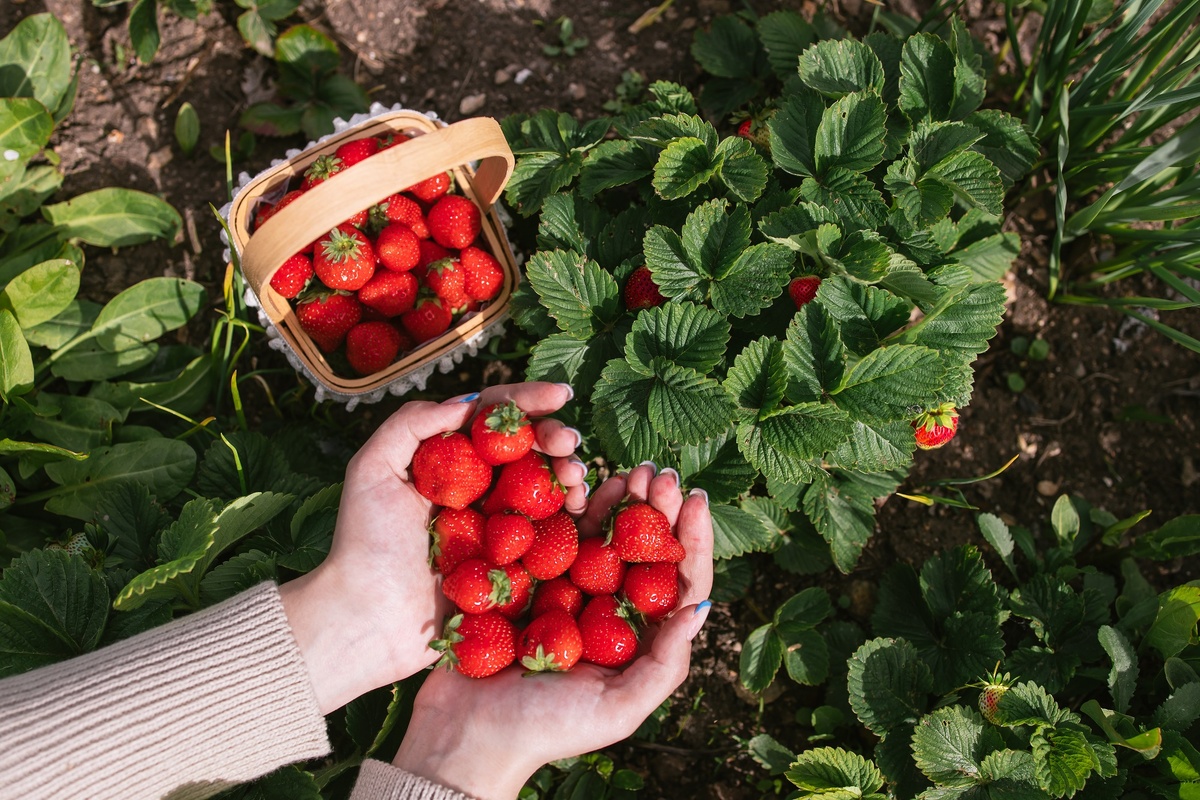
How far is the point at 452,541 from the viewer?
1.67 m

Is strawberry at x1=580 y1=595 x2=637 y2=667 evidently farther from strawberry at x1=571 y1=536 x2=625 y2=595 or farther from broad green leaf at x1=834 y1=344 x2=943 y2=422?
broad green leaf at x1=834 y1=344 x2=943 y2=422

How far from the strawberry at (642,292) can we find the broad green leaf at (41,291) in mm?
1386

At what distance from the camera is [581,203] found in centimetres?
196

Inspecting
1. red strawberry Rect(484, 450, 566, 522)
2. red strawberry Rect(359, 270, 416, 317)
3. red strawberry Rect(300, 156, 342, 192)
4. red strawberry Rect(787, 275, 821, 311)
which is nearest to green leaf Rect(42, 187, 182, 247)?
red strawberry Rect(300, 156, 342, 192)

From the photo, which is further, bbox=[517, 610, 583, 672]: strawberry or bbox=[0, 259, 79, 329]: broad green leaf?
bbox=[0, 259, 79, 329]: broad green leaf

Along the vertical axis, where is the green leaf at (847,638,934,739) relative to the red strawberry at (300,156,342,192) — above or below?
below

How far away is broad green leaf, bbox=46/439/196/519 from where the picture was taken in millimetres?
1974

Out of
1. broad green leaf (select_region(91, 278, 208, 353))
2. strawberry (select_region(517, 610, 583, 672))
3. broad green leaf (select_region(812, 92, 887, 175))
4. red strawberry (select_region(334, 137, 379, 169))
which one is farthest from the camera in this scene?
broad green leaf (select_region(91, 278, 208, 353))

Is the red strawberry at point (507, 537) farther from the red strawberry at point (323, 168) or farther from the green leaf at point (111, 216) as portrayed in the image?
the green leaf at point (111, 216)

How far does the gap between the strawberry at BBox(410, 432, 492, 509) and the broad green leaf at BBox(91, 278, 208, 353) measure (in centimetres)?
100

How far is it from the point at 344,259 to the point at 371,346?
8.4 inches

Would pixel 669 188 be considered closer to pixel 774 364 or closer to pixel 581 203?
pixel 581 203

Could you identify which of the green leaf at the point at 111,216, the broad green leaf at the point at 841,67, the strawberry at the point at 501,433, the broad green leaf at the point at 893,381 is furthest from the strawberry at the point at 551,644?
the green leaf at the point at 111,216

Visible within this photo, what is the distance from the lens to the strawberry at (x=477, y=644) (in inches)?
61.2
